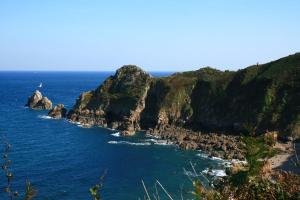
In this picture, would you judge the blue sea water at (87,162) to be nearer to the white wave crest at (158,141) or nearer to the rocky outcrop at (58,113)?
the white wave crest at (158,141)

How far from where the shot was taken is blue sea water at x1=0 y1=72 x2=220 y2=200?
58.0 meters

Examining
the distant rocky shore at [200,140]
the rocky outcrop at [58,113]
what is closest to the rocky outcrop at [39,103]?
the rocky outcrop at [58,113]

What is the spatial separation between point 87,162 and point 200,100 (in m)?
43.0

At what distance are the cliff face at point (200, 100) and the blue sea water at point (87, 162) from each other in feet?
28.9

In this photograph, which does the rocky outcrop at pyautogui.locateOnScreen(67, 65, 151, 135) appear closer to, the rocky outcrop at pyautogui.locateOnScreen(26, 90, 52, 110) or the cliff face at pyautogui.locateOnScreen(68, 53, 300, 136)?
the cliff face at pyautogui.locateOnScreen(68, 53, 300, 136)

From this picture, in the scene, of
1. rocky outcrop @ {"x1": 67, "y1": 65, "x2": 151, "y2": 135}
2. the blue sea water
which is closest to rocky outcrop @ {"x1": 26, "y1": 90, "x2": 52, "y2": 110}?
rocky outcrop @ {"x1": 67, "y1": 65, "x2": 151, "y2": 135}

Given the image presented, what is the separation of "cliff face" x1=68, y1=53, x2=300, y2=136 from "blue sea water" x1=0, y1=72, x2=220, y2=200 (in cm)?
882

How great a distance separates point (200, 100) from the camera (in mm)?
109875

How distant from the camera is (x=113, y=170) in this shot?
69812 mm

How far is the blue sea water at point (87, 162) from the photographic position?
2283 inches

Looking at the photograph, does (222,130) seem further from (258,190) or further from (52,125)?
(258,190)

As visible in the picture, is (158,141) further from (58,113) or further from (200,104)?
(58,113)

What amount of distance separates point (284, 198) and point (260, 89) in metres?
99.7

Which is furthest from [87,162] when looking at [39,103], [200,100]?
[39,103]
